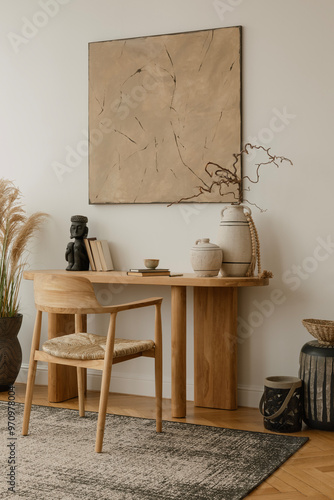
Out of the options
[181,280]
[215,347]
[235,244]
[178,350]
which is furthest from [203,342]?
[235,244]

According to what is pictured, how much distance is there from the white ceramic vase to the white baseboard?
780 mm

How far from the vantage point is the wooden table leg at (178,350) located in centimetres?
383

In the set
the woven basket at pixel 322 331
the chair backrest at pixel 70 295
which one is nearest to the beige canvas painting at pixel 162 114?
the woven basket at pixel 322 331

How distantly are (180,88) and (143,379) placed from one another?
187cm

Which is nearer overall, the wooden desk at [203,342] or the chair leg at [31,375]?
the chair leg at [31,375]

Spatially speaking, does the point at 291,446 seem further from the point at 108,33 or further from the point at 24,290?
the point at 108,33

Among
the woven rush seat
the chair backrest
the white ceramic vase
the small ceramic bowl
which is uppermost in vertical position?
the white ceramic vase

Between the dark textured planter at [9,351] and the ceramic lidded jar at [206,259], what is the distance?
138 cm

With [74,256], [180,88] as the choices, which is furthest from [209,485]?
[180,88]

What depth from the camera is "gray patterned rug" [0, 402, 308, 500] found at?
2695 mm

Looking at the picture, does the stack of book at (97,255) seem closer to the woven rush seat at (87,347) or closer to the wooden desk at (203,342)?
the wooden desk at (203,342)

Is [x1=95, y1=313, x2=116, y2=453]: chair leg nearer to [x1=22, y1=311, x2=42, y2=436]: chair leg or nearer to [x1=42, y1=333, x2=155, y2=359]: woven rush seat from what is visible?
[x1=42, y1=333, x2=155, y2=359]: woven rush seat

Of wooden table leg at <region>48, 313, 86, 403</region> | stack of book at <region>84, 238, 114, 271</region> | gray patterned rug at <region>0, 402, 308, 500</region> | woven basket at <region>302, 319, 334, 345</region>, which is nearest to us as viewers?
gray patterned rug at <region>0, 402, 308, 500</region>

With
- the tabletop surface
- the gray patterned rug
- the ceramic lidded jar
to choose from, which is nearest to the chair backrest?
the tabletop surface
